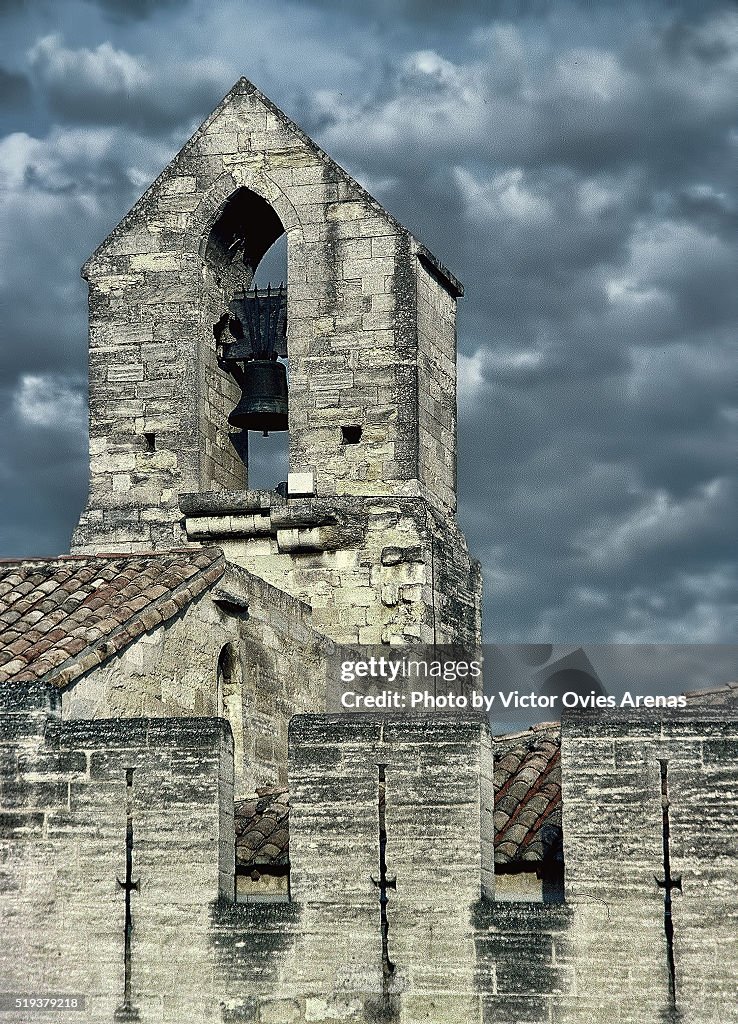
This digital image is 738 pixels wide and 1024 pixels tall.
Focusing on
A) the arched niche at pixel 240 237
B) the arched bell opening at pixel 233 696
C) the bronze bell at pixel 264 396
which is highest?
the arched niche at pixel 240 237

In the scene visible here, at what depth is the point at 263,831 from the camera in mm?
14727

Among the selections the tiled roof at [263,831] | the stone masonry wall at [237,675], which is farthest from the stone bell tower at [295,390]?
the tiled roof at [263,831]

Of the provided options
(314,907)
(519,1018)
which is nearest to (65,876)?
(314,907)

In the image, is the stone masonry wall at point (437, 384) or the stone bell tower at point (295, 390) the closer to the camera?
the stone bell tower at point (295, 390)

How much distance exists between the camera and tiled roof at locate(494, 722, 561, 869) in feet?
45.0

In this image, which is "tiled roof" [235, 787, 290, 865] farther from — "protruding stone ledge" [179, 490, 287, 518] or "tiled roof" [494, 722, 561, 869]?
"protruding stone ledge" [179, 490, 287, 518]

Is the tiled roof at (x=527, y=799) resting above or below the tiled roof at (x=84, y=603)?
below

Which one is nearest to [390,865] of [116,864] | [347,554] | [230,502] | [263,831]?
[116,864]

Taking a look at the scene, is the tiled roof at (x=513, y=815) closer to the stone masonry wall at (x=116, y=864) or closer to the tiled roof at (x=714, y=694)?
the stone masonry wall at (x=116, y=864)

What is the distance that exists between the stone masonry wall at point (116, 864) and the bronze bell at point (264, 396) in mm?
8186

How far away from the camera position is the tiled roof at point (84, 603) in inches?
583

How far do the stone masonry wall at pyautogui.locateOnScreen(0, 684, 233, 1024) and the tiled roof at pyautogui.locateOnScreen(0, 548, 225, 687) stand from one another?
0.91 metres

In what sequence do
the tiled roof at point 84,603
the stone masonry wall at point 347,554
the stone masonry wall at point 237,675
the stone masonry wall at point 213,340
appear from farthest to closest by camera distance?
the stone masonry wall at point 213,340, the stone masonry wall at point 347,554, the stone masonry wall at point 237,675, the tiled roof at point 84,603

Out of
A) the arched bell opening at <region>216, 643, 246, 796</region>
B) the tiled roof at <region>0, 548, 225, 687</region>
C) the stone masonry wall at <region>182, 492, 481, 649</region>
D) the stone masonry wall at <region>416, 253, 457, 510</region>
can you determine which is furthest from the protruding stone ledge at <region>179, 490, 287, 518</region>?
the arched bell opening at <region>216, 643, 246, 796</region>
